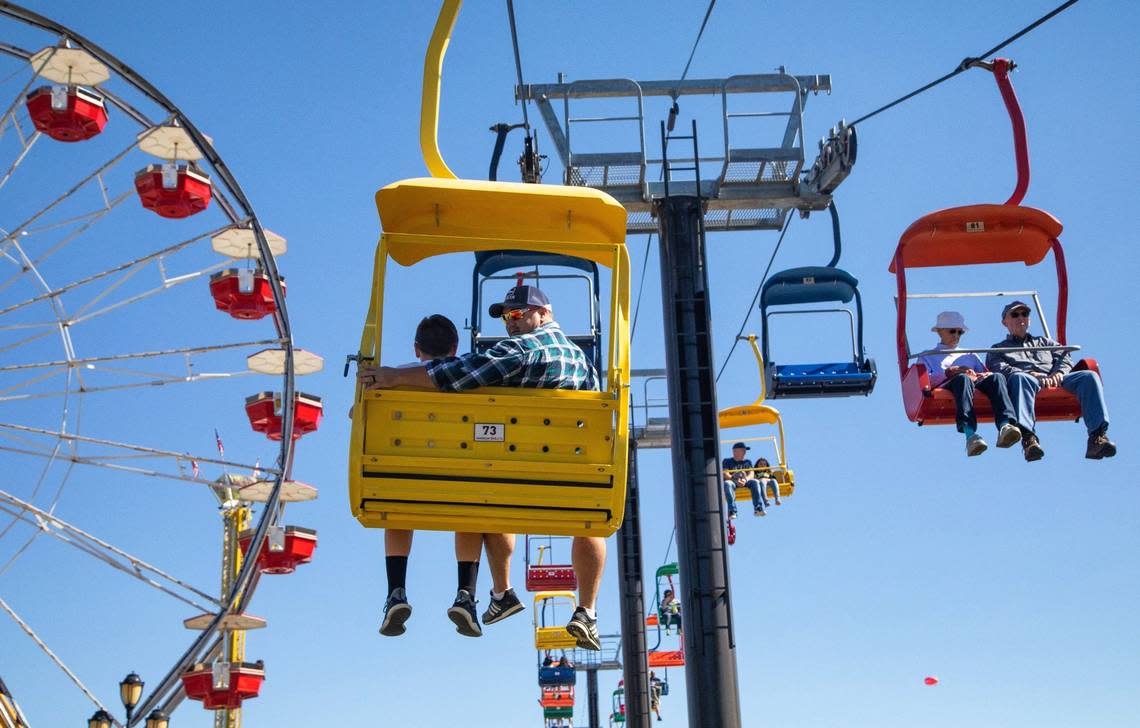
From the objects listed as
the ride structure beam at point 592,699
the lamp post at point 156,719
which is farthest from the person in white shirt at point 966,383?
the ride structure beam at point 592,699

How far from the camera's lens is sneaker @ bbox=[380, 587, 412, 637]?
701 centimetres

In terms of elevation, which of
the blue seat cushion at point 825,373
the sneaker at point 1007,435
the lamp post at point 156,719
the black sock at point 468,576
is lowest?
the black sock at point 468,576

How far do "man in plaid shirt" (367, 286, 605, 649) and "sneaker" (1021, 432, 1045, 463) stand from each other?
3.98 metres

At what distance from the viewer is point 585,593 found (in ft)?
23.6

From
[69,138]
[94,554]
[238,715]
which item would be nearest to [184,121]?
[69,138]

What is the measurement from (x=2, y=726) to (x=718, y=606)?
7.63 meters

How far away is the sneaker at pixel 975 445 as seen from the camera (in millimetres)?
9914

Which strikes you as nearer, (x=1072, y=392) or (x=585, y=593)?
(x=585, y=593)

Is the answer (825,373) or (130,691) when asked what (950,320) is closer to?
(825,373)

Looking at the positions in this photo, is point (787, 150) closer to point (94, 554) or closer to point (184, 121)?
point (184, 121)

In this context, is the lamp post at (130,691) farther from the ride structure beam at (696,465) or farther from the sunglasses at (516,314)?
the sunglasses at (516,314)

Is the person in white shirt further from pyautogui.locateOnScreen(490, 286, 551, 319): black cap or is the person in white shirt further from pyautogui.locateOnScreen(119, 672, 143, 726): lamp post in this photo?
pyautogui.locateOnScreen(119, 672, 143, 726): lamp post

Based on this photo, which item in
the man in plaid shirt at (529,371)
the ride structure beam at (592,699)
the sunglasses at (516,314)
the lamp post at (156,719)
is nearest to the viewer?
the man in plaid shirt at (529,371)

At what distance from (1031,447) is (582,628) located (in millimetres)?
4282
